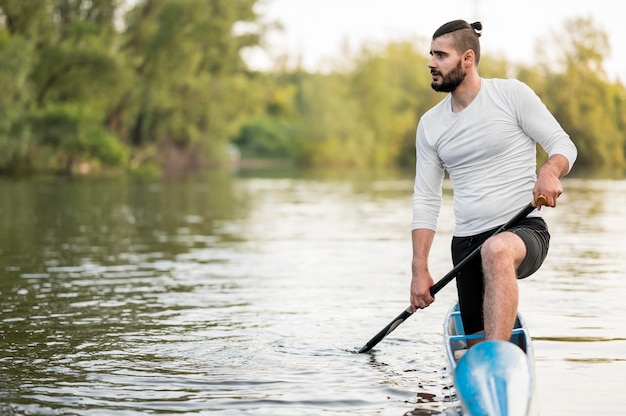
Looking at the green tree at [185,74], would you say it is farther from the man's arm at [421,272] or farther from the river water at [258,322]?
the man's arm at [421,272]

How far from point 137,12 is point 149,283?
47574 mm

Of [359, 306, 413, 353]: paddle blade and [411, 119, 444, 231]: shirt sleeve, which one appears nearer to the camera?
[411, 119, 444, 231]: shirt sleeve

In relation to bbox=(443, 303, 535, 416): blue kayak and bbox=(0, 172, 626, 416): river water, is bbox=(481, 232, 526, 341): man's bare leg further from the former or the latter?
bbox=(0, 172, 626, 416): river water

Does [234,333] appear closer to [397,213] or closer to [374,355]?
[374,355]

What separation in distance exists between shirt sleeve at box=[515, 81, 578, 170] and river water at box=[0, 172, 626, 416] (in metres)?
1.43

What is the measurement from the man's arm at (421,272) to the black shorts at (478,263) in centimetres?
16

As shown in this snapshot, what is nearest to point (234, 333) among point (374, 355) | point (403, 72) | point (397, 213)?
point (374, 355)

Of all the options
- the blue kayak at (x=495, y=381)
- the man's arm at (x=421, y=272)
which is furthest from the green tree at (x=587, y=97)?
the blue kayak at (x=495, y=381)

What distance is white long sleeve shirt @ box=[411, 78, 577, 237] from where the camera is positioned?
5836 millimetres

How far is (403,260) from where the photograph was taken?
14.4 m

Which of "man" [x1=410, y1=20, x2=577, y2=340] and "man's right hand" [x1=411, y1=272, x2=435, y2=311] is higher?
"man" [x1=410, y1=20, x2=577, y2=340]

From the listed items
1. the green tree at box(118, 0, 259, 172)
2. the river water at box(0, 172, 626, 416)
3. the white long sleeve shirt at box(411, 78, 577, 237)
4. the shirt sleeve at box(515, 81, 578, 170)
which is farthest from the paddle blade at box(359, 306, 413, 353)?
the green tree at box(118, 0, 259, 172)

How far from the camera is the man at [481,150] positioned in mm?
5781

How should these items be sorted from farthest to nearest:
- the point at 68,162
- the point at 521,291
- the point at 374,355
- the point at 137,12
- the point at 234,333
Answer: the point at 137,12
the point at 68,162
the point at 521,291
the point at 234,333
the point at 374,355
